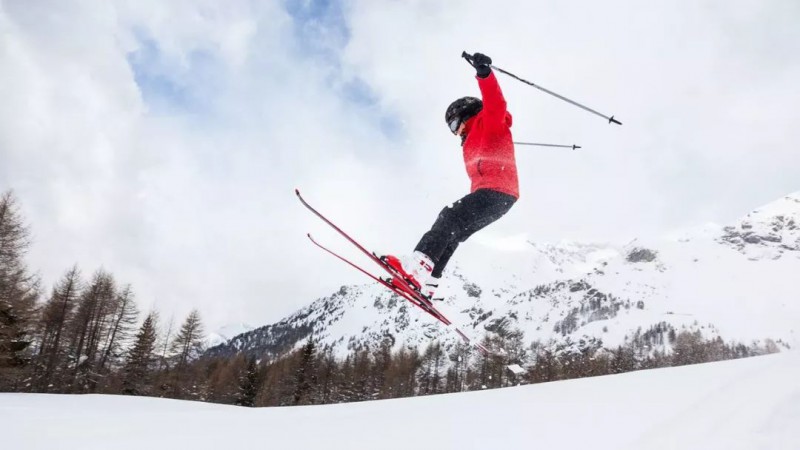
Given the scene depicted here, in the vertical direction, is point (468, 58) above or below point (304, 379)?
above

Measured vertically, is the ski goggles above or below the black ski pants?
above

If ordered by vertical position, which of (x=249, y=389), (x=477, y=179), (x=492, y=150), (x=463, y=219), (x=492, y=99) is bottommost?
(x=249, y=389)

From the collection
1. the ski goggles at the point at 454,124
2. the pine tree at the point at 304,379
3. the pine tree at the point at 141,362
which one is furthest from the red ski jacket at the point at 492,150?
the pine tree at the point at 304,379

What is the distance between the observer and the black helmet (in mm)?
5141

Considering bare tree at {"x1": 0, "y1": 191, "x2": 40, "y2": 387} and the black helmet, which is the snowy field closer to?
the black helmet

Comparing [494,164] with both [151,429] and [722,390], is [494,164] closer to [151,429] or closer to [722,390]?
[722,390]

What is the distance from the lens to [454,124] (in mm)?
5254

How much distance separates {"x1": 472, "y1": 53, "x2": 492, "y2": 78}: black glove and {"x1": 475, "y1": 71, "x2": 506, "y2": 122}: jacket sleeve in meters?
0.07

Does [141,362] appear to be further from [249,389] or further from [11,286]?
[11,286]

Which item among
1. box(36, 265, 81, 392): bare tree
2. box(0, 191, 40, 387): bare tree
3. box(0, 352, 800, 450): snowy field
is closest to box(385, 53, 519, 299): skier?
box(0, 352, 800, 450): snowy field

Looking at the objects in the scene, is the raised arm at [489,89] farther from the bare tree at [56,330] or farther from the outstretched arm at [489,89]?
the bare tree at [56,330]

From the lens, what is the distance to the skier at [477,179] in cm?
484

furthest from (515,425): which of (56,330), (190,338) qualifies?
(190,338)

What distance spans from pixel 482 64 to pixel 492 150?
938mm
